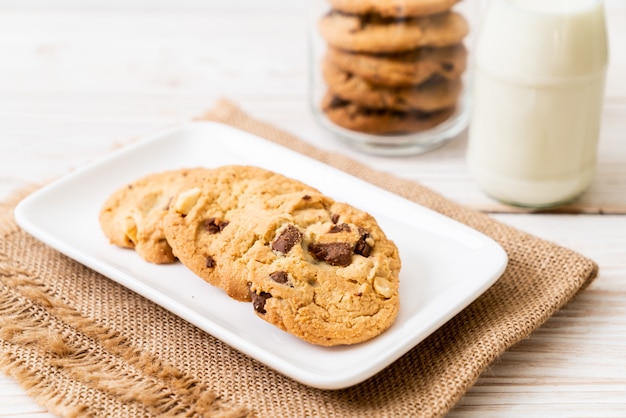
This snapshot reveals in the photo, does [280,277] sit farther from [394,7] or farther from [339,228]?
[394,7]

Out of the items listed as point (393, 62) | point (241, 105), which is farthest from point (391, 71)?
point (241, 105)

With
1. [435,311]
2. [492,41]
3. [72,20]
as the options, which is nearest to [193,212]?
[435,311]

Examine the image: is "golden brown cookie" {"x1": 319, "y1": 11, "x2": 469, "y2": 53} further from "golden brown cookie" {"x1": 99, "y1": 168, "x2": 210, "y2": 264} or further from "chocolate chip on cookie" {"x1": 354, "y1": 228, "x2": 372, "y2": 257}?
"chocolate chip on cookie" {"x1": 354, "y1": 228, "x2": 372, "y2": 257}

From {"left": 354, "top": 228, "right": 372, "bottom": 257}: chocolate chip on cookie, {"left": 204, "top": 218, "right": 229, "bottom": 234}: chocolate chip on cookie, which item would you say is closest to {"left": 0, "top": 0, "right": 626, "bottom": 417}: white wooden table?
{"left": 354, "top": 228, "right": 372, "bottom": 257}: chocolate chip on cookie

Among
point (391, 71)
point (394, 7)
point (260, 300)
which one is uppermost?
point (394, 7)

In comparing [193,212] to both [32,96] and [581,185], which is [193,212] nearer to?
[581,185]

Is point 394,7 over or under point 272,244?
over

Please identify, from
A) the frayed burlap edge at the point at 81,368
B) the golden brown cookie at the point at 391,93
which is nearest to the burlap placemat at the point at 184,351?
the frayed burlap edge at the point at 81,368
